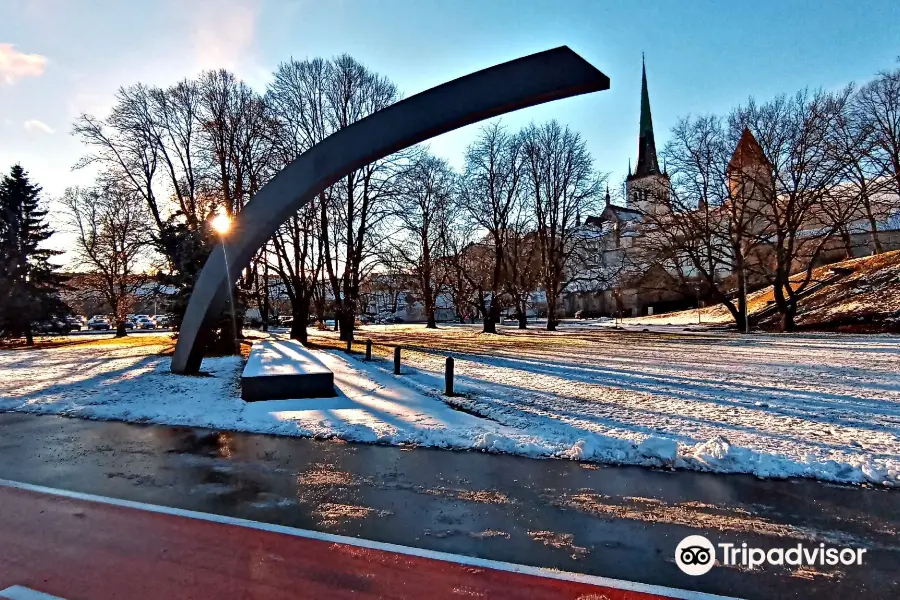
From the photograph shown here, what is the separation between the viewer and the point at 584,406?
9203 mm

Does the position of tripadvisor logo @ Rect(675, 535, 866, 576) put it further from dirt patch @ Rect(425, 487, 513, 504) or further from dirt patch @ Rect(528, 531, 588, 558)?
dirt patch @ Rect(425, 487, 513, 504)

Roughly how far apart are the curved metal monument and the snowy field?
2306mm

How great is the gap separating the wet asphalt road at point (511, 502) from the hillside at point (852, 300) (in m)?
28.9

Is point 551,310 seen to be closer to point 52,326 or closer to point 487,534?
point 487,534

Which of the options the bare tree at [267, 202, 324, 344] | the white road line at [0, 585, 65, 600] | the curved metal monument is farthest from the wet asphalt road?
the bare tree at [267, 202, 324, 344]

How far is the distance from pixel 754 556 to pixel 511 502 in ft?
6.60

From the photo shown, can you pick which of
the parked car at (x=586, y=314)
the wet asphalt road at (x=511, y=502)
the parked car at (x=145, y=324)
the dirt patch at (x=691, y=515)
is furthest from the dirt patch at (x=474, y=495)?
the parked car at (x=145, y=324)

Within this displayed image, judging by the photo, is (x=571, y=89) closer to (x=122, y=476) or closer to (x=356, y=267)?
(x=122, y=476)

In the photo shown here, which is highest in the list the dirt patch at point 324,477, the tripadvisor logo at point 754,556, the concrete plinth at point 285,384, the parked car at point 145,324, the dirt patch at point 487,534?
the parked car at point 145,324

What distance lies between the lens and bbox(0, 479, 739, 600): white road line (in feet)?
10.7

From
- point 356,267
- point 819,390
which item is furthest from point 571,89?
point 356,267

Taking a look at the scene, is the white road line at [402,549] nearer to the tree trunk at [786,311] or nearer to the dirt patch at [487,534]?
the dirt patch at [487,534]

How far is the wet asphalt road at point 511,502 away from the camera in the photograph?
3.61 m

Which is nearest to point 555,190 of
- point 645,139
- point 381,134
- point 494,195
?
point 494,195
